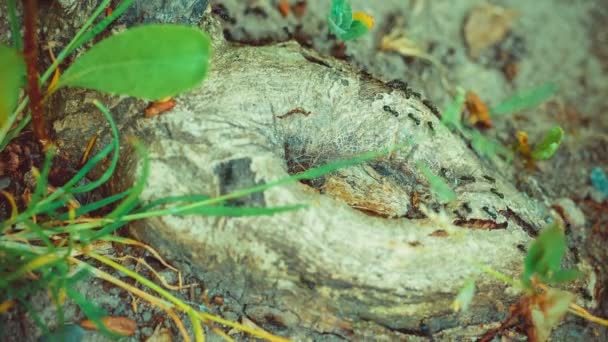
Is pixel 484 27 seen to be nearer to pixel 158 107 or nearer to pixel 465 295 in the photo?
pixel 465 295

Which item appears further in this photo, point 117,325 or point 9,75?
point 117,325

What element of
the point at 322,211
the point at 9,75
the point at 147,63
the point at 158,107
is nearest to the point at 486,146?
the point at 322,211

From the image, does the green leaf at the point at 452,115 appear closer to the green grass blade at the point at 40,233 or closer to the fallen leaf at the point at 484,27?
the fallen leaf at the point at 484,27

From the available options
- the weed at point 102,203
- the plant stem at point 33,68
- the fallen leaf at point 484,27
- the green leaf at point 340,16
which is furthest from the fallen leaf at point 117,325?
the fallen leaf at point 484,27

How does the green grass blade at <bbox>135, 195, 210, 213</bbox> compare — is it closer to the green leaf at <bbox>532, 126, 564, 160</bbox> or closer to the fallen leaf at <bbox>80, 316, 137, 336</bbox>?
the fallen leaf at <bbox>80, 316, 137, 336</bbox>

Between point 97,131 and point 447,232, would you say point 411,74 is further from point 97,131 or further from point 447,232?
point 97,131

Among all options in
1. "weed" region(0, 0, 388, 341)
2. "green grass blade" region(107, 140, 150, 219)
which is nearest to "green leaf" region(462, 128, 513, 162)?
"weed" region(0, 0, 388, 341)
